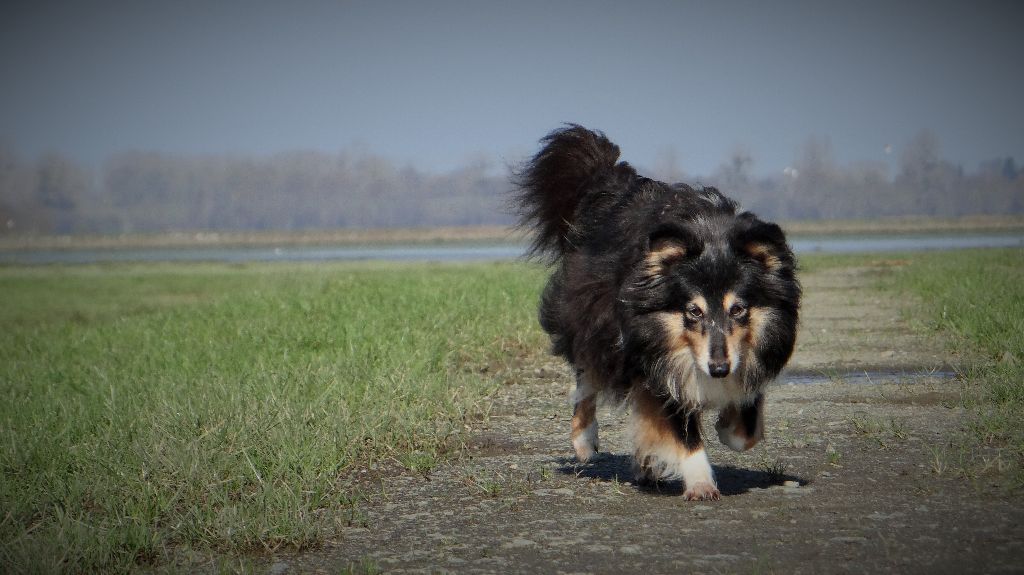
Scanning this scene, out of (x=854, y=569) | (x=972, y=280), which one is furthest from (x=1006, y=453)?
(x=972, y=280)

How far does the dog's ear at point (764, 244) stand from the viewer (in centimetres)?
483

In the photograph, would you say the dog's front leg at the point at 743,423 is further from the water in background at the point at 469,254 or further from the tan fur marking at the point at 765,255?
the water in background at the point at 469,254

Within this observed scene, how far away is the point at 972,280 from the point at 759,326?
38.8 ft

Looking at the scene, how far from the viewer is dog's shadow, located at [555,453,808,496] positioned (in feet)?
16.9

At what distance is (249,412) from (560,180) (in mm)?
2592

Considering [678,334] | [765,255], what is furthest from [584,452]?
[765,255]

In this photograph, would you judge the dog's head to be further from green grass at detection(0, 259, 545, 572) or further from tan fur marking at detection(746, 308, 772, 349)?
green grass at detection(0, 259, 545, 572)

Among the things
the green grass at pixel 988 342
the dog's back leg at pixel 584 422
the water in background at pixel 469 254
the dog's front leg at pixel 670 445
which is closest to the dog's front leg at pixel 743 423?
the dog's front leg at pixel 670 445

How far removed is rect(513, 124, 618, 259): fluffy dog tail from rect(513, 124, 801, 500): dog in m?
0.82

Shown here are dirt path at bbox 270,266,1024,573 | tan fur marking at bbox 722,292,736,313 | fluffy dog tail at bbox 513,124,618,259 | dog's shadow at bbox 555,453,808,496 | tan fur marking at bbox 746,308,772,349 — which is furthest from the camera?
fluffy dog tail at bbox 513,124,618,259

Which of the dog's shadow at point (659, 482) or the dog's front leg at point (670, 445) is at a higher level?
the dog's front leg at point (670, 445)

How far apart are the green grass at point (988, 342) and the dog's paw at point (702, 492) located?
4.63 ft

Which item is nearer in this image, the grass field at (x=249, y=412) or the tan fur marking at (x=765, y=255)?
the grass field at (x=249, y=412)

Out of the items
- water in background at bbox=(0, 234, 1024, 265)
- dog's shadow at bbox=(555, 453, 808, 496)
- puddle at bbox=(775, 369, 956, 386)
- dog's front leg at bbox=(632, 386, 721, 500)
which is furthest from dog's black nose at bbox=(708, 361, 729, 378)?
water in background at bbox=(0, 234, 1024, 265)
